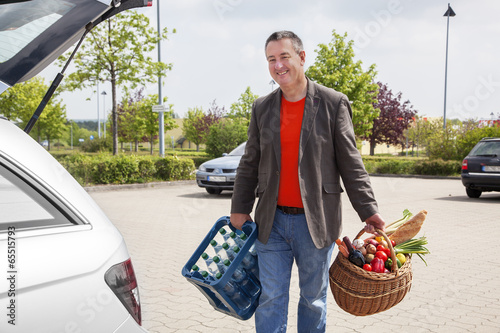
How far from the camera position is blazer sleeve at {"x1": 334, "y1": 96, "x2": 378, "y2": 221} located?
2.89 metres

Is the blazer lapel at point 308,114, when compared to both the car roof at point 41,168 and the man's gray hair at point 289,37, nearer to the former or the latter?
the man's gray hair at point 289,37

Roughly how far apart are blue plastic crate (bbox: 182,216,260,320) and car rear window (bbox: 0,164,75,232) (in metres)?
1.10

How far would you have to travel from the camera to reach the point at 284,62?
9.42 feet

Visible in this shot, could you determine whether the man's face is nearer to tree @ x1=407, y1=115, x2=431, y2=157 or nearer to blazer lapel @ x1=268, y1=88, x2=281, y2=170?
blazer lapel @ x1=268, y1=88, x2=281, y2=170

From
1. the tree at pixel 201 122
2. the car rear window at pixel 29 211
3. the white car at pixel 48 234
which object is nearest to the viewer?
the white car at pixel 48 234

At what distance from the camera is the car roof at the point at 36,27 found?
1.97m

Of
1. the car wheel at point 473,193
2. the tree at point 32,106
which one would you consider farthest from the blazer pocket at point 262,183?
the tree at point 32,106

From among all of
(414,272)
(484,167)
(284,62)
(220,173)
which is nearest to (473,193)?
(484,167)

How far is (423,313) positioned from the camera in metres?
4.38

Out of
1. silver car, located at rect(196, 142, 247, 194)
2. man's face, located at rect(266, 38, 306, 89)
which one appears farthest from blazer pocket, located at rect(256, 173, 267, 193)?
silver car, located at rect(196, 142, 247, 194)

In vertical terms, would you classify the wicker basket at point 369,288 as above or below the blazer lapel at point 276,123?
below

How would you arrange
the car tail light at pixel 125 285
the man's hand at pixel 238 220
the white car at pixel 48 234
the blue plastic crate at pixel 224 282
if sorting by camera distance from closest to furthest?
the white car at pixel 48 234, the car tail light at pixel 125 285, the blue plastic crate at pixel 224 282, the man's hand at pixel 238 220

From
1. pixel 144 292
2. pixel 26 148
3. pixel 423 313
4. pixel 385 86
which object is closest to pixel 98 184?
pixel 144 292

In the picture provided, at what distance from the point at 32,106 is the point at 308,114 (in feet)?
120
